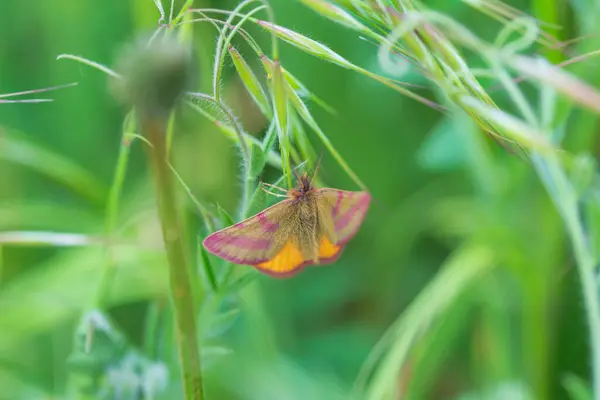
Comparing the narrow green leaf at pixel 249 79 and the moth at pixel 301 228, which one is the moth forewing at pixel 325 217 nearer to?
the moth at pixel 301 228

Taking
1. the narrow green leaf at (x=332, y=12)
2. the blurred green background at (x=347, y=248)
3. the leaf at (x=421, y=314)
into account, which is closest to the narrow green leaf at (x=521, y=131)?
the narrow green leaf at (x=332, y=12)

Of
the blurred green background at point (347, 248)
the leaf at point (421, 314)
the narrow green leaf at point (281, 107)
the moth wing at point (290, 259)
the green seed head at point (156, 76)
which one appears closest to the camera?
the green seed head at point (156, 76)

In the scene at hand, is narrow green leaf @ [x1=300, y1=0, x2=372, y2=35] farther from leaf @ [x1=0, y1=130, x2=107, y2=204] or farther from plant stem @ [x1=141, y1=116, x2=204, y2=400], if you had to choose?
leaf @ [x1=0, y1=130, x2=107, y2=204]

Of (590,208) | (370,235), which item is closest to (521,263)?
(590,208)

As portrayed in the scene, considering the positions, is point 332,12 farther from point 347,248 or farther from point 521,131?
point 347,248

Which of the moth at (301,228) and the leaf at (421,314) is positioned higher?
the moth at (301,228)

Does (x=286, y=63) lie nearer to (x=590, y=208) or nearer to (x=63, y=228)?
(x=63, y=228)
